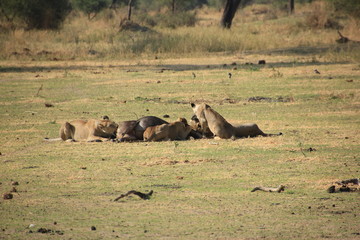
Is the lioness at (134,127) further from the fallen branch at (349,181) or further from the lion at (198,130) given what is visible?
the fallen branch at (349,181)

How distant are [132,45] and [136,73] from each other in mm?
6667

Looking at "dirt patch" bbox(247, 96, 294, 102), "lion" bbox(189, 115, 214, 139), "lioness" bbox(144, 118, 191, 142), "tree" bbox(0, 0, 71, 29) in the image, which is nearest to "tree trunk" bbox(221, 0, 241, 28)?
"tree" bbox(0, 0, 71, 29)

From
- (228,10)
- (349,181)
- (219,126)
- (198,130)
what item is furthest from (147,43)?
(349,181)

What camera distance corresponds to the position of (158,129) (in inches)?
419

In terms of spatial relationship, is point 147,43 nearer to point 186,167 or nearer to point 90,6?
point 186,167

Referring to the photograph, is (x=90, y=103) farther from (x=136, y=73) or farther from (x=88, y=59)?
(x=88, y=59)

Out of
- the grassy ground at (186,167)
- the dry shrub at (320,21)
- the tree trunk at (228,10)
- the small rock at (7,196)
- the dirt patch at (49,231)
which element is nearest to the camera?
the dirt patch at (49,231)

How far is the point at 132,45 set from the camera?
28.8 m

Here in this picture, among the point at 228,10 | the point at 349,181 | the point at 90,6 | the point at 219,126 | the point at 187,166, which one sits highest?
the point at 228,10

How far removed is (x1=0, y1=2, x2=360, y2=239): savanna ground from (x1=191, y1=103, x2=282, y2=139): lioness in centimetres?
20

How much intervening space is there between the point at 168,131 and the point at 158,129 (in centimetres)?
16

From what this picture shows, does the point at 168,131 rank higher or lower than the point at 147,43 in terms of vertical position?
higher

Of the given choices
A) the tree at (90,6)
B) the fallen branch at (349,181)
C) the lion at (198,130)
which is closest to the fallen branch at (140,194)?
the fallen branch at (349,181)

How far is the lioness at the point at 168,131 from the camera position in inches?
420
